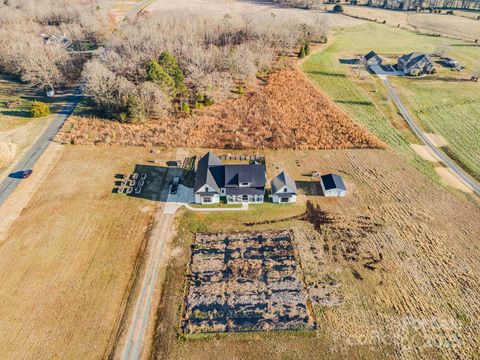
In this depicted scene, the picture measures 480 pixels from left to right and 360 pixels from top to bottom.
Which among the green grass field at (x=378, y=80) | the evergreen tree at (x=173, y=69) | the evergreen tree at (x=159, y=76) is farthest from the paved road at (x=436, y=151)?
the evergreen tree at (x=159, y=76)

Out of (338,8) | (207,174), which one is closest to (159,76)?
(207,174)

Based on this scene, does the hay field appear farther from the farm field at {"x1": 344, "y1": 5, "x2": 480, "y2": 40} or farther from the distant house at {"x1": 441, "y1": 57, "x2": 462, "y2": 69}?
the distant house at {"x1": 441, "y1": 57, "x2": 462, "y2": 69}

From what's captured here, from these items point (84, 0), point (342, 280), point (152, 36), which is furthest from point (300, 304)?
point (84, 0)

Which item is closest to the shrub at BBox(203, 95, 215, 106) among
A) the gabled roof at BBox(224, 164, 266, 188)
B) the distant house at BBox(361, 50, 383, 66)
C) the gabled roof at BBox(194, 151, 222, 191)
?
the gabled roof at BBox(194, 151, 222, 191)

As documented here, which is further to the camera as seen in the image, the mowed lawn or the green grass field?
the green grass field

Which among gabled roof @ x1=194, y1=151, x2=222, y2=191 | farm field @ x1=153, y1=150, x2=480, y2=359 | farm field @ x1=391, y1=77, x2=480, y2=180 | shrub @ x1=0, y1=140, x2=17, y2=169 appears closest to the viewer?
farm field @ x1=153, y1=150, x2=480, y2=359

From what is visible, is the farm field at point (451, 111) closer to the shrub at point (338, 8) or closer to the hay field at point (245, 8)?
the hay field at point (245, 8)

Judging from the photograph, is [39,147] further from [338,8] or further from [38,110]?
[338,8]
